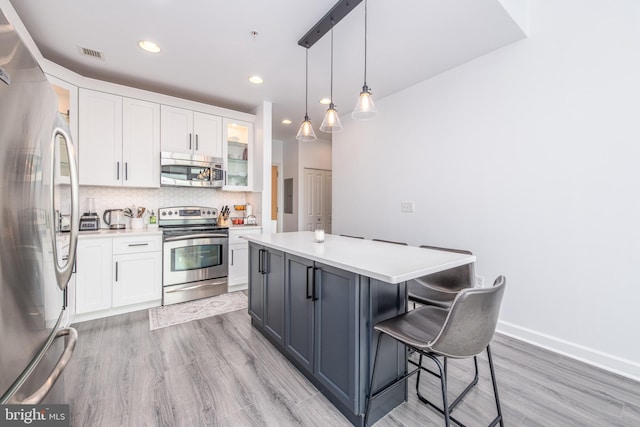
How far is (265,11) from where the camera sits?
83.2 inches

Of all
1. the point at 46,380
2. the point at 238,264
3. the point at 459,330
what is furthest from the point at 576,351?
the point at 238,264

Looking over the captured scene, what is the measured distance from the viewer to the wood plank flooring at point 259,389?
5.13 feet

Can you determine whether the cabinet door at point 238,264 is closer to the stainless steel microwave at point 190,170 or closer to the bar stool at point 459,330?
the stainless steel microwave at point 190,170

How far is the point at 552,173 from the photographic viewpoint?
2.29 meters

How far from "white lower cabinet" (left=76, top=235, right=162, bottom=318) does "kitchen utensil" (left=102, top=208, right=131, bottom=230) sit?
23.3 inches

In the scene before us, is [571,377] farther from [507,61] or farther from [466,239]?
[507,61]

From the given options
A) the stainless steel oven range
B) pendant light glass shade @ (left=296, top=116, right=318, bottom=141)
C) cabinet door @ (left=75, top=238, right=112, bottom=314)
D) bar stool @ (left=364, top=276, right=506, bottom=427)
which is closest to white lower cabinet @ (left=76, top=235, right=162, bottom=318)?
cabinet door @ (left=75, top=238, right=112, bottom=314)

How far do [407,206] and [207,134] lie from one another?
2.88m

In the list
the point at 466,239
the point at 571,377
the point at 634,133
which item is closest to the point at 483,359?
the point at 571,377

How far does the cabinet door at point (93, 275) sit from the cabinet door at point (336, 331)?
8.21 ft

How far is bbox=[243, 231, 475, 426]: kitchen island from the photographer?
1.45 m

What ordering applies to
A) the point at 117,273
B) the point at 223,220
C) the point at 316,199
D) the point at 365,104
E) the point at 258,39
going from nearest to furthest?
the point at 365,104
the point at 258,39
the point at 117,273
the point at 223,220
the point at 316,199

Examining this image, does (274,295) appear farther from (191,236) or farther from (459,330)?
(191,236)

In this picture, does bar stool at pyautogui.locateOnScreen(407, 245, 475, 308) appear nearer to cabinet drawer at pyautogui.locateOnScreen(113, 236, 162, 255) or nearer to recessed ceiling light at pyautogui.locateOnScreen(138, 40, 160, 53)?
cabinet drawer at pyautogui.locateOnScreen(113, 236, 162, 255)
